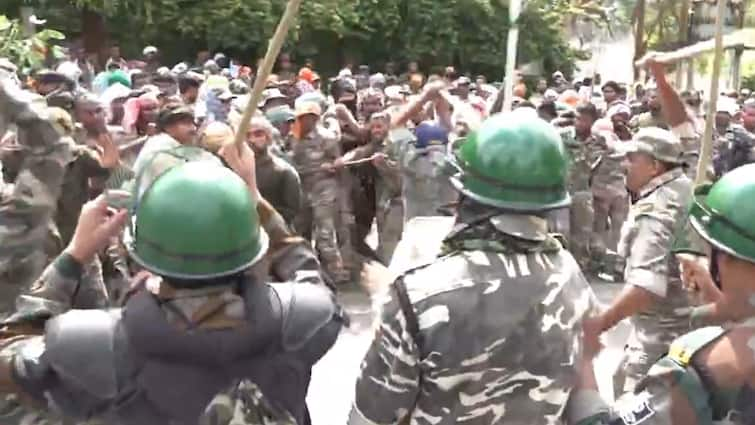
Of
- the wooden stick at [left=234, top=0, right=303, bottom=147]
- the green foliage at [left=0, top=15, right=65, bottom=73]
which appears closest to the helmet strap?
the wooden stick at [left=234, top=0, right=303, bottom=147]

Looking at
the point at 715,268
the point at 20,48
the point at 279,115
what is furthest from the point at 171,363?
the point at 20,48

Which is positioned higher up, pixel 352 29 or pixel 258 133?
pixel 258 133

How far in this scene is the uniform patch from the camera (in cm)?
264

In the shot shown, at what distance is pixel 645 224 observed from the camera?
16.8 ft

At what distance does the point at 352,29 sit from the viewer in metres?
28.3

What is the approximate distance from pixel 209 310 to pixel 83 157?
4.60m

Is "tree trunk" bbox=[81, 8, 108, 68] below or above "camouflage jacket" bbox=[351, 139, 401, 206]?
below

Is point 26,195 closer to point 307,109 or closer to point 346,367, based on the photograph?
point 346,367

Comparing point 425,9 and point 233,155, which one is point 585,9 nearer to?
point 425,9

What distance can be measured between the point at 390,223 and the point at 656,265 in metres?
5.80

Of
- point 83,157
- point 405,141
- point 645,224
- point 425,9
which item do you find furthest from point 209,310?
point 425,9

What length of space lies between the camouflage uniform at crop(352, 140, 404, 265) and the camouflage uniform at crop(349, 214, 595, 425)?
7.27 meters

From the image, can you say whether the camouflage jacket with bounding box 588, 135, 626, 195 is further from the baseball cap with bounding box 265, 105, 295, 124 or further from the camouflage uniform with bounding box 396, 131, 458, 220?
the baseball cap with bounding box 265, 105, 295, 124

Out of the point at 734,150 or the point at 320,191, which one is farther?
the point at 734,150
